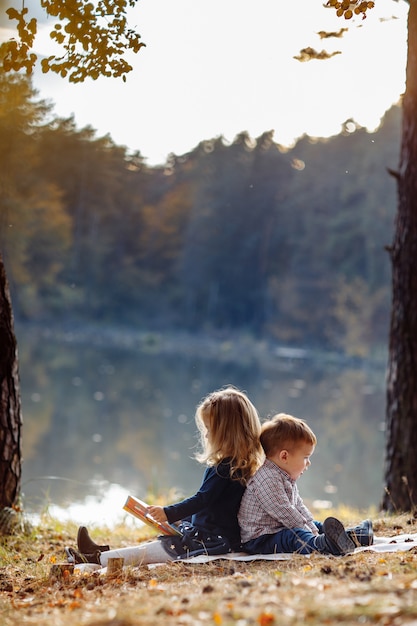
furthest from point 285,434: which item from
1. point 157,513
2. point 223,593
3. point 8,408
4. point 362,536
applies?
point 8,408

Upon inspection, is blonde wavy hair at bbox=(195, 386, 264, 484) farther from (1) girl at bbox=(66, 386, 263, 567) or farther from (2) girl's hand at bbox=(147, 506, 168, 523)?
(2) girl's hand at bbox=(147, 506, 168, 523)

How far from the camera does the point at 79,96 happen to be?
7.99 metres

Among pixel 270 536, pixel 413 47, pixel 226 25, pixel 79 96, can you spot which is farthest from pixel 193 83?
pixel 270 536

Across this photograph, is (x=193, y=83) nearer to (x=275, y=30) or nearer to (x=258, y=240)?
(x=275, y=30)

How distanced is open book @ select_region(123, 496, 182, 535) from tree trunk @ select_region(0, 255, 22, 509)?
1267 mm

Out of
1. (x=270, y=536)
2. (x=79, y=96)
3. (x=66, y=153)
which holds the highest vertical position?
(x=66, y=153)

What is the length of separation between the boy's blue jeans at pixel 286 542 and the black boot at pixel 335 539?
0.09 meters

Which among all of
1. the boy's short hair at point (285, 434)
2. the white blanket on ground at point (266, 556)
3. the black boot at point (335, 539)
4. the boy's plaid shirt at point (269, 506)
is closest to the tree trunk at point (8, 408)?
the white blanket on ground at point (266, 556)

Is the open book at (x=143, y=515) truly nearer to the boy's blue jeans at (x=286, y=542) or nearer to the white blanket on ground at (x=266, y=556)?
the white blanket on ground at (x=266, y=556)

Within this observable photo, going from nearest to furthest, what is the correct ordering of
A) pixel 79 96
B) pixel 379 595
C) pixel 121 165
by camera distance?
pixel 379 595
pixel 79 96
pixel 121 165

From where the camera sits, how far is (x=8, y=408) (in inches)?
202

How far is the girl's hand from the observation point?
13.6 feet

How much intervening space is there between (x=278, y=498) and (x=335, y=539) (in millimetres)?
396

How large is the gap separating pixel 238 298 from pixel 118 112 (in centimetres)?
3450
